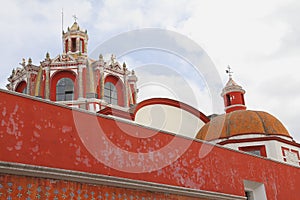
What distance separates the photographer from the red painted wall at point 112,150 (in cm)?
685

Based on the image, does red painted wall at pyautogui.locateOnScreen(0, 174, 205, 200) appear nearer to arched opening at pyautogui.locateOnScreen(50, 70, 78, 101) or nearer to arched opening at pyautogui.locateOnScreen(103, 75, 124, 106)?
arched opening at pyautogui.locateOnScreen(50, 70, 78, 101)

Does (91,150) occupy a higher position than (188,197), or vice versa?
(91,150)

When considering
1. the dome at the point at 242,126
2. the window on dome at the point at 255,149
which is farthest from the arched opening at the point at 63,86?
the window on dome at the point at 255,149

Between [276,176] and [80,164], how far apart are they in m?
7.18

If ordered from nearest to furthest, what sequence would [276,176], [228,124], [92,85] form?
[276,176] → [228,124] → [92,85]

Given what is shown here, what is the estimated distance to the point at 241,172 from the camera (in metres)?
11.3

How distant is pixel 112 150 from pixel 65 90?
10786 mm

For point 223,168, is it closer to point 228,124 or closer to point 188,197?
point 188,197

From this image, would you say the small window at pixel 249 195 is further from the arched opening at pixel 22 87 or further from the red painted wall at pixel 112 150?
the arched opening at pixel 22 87

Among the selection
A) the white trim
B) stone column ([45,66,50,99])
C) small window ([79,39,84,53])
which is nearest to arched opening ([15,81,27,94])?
stone column ([45,66,50,99])

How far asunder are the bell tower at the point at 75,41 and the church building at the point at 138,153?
4.01m

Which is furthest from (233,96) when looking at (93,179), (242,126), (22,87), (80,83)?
(93,179)

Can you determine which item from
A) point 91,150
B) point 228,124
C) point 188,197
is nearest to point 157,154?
point 188,197

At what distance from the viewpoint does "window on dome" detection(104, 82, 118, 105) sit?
1889cm
